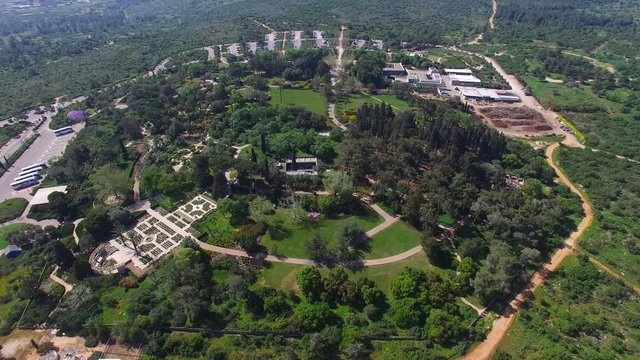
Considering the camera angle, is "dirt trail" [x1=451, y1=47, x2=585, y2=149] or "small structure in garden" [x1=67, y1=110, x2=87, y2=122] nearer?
"dirt trail" [x1=451, y1=47, x2=585, y2=149]

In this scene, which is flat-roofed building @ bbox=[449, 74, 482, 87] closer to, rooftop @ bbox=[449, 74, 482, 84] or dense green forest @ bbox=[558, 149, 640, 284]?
rooftop @ bbox=[449, 74, 482, 84]

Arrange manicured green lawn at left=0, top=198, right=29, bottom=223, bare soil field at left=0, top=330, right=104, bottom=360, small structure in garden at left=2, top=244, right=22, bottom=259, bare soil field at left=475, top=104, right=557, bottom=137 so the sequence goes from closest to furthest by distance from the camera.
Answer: bare soil field at left=0, top=330, right=104, bottom=360 < small structure in garden at left=2, top=244, right=22, bottom=259 < manicured green lawn at left=0, top=198, right=29, bottom=223 < bare soil field at left=475, top=104, right=557, bottom=137

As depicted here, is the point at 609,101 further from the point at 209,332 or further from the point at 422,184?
the point at 209,332

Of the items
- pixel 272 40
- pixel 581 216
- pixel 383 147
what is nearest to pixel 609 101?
pixel 581 216

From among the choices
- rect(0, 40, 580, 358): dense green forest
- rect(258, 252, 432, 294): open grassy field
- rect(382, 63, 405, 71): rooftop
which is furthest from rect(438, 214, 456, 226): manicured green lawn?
rect(382, 63, 405, 71): rooftop

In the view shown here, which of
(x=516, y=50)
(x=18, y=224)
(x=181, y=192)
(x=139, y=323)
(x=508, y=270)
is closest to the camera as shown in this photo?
(x=139, y=323)

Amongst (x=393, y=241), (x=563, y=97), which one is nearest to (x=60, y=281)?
(x=393, y=241)
